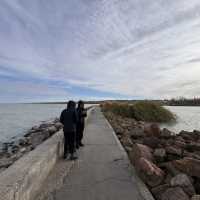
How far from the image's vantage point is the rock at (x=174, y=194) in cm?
352

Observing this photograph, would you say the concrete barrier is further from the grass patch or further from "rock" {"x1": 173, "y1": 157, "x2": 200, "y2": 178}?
the grass patch

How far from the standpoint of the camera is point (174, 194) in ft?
11.8

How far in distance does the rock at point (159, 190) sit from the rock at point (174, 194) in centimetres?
15

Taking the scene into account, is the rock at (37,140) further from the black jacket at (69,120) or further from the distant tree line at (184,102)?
the distant tree line at (184,102)

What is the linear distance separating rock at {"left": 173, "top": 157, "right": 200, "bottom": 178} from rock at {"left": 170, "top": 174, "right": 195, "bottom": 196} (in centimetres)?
37

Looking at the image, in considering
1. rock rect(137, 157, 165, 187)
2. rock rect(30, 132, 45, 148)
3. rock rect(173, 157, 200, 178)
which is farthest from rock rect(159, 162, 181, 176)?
rock rect(30, 132, 45, 148)

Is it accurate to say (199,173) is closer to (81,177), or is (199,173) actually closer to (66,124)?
(81,177)

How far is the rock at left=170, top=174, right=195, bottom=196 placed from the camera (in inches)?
151

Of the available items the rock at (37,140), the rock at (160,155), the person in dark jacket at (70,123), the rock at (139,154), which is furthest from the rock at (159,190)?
the rock at (37,140)

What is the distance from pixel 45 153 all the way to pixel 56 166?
0.69 meters

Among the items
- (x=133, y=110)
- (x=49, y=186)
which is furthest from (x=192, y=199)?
(x=133, y=110)

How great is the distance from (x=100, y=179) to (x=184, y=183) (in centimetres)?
172

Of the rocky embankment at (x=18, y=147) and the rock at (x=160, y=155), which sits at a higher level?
the rock at (x=160, y=155)

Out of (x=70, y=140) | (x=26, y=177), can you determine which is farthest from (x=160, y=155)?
(x=26, y=177)
